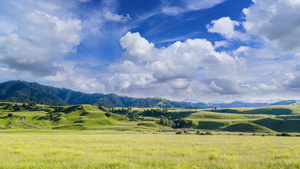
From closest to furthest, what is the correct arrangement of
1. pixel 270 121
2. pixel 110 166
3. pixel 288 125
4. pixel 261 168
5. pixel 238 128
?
pixel 261 168 → pixel 110 166 → pixel 238 128 → pixel 288 125 → pixel 270 121

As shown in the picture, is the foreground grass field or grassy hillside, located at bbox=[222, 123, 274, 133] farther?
grassy hillside, located at bbox=[222, 123, 274, 133]

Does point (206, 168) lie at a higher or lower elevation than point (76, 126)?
higher

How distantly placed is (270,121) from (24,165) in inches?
8661

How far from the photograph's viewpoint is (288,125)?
169000mm

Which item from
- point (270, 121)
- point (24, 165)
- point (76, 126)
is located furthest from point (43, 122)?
point (270, 121)

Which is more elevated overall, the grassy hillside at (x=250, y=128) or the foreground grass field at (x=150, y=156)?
the foreground grass field at (x=150, y=156)

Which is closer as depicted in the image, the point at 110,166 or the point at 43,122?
the point at 110,166

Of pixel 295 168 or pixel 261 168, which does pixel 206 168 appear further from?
pixel 295 168

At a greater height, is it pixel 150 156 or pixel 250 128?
pixel 150 156

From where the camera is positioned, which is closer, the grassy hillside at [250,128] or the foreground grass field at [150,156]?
the foreground grass field at [150,156]

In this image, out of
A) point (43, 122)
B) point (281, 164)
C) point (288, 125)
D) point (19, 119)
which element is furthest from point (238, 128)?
point (19, 119)

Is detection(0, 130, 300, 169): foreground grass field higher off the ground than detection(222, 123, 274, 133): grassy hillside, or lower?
higher

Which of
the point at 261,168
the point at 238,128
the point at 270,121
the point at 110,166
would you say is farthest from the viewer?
the point at 270,121

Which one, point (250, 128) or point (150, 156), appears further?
point (250, 128)
